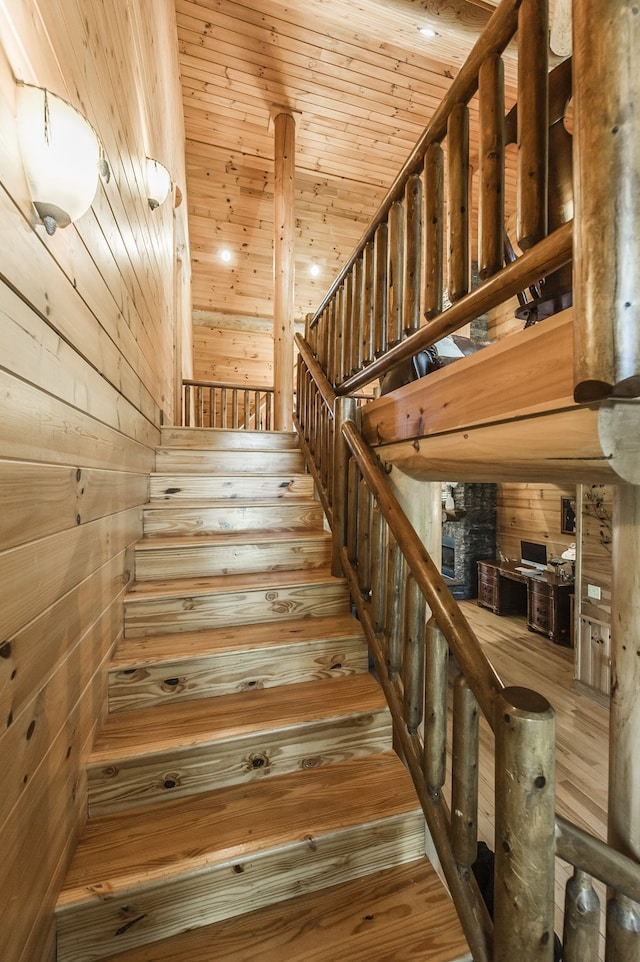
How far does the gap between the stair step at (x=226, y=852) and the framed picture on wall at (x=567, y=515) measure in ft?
14.8

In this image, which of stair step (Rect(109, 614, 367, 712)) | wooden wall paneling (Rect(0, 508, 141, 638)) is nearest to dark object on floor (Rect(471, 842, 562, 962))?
stair step (Rect(109, 614, 367, 712))

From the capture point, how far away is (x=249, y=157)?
15.4ft

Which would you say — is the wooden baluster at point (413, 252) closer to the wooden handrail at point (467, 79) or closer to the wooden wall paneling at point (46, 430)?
the wooden handrail at point (467, 79)

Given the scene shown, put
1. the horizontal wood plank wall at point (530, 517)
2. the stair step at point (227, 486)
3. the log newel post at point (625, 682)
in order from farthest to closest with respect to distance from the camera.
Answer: the horizontal wood plank wall at point (530, 517) < the stair step at point (227, 486) < the log newel post at point (625, 682)

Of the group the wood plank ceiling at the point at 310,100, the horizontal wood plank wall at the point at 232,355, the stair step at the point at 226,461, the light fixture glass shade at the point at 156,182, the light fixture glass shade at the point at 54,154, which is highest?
the wood plank ceiling at the point at 310,100

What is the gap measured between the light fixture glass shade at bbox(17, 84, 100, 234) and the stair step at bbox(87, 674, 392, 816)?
1484 millimetres

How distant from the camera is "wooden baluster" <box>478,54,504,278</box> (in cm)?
110

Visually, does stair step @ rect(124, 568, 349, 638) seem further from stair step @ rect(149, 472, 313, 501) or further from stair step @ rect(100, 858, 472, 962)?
stair step @ rect(100, 858, 472, 962)

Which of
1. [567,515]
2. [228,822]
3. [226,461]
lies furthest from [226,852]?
[567,515]

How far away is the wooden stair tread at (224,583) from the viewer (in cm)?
183

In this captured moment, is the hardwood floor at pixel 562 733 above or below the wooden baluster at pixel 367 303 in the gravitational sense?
below

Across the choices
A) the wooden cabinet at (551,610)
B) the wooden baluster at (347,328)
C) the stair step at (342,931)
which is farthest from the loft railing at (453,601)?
the wooden cabinet at (551,610)

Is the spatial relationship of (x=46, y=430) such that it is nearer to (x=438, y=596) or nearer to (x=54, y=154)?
(x=54, y=154)

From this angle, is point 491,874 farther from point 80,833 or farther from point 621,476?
point 621,476
